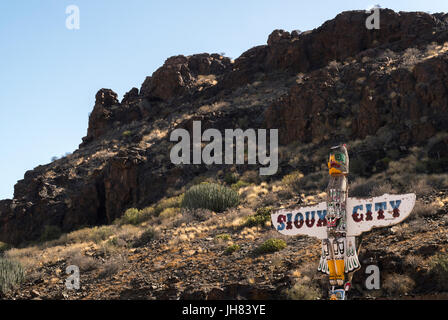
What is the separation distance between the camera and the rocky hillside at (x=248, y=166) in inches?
706

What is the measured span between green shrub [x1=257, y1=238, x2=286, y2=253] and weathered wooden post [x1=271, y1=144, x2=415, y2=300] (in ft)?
20.5

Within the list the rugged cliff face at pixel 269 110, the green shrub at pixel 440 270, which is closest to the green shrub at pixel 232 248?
the green shrub at pixel 440 270

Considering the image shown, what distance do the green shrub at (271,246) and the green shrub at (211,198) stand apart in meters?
9.59

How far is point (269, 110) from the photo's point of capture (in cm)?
3809

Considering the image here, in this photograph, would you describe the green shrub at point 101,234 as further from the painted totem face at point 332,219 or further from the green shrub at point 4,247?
the painted totem face at point 332,219

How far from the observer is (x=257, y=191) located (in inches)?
1169

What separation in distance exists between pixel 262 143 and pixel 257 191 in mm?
8133

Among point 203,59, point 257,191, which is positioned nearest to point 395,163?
point 257,191

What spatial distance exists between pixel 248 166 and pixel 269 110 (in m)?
5.64

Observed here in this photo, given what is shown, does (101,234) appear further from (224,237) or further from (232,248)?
(232,248)

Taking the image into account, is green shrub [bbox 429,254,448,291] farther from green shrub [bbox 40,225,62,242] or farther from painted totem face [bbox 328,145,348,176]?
green shrub [bbox 40,225,62,242]

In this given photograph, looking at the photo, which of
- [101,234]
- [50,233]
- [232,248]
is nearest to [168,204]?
[101,234]

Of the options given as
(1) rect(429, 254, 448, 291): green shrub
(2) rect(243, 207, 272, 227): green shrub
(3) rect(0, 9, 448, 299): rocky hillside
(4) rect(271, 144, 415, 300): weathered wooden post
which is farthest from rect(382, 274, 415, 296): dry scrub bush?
(2) rect(243, 207, 272, 227): green shrub
